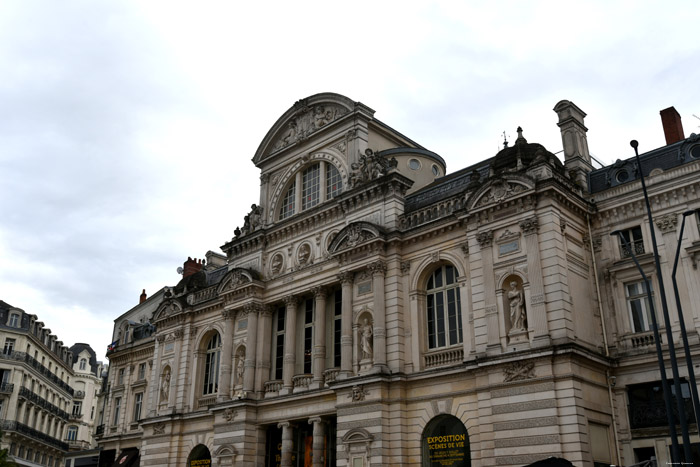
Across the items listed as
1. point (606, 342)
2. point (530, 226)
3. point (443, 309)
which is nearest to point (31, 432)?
point (443, 309)

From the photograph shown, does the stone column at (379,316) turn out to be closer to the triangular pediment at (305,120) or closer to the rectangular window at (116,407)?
the triangular pediment at (305,120)

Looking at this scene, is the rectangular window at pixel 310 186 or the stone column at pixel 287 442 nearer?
the stone column at pixel 287 442

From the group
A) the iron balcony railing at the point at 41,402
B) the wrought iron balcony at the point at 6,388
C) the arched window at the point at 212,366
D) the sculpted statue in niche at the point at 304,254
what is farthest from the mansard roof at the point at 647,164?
the iron balcony railing at the point at 41,402

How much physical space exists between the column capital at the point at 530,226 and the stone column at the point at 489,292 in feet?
4.51

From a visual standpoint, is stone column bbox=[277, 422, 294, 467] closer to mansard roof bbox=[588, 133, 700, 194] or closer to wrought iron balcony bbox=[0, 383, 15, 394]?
mansard roof bbox=[588, 133, 700, 194]

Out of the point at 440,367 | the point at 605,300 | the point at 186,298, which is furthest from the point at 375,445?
the point at 186,298

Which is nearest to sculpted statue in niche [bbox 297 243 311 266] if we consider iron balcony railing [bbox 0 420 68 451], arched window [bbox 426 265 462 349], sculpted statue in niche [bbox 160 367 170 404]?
arched window [bbox 426 265 462 349]

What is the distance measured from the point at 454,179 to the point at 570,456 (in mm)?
12314

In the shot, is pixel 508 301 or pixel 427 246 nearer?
pixel 508 301

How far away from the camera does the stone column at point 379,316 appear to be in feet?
88.9

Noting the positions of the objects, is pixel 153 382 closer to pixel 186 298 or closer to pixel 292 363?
pixel 186 298

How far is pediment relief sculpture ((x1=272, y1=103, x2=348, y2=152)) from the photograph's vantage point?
1358 inches

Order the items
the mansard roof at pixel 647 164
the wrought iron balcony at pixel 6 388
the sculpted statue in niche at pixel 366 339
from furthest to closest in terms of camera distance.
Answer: the wrought iron balcony at pixel 6 388 → the sculpted statue in niche at pixel 366 339 → the mansard roof at pixel 647 164

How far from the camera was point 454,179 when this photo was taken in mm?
28984
